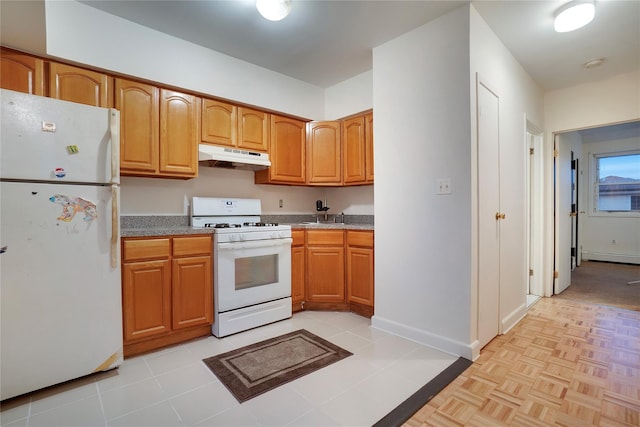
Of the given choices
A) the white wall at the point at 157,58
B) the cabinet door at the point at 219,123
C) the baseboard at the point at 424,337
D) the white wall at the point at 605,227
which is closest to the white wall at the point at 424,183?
the baseboard at the point at 424,337

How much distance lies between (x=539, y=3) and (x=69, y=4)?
3.34m

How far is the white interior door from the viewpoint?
2.29m

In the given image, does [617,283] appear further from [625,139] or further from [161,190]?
[161,190]

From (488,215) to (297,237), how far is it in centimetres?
177

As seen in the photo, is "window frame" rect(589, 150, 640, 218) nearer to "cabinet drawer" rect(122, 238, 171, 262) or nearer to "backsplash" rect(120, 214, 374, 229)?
"backsplash" rect(120, 214, 374, 229)

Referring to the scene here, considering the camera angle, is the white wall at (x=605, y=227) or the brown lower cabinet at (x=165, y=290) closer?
the brown lower cabinet at (x=165, y=290)

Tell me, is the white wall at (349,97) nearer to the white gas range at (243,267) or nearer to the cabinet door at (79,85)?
the white gas range at (243,267)

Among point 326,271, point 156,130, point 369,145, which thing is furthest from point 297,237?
point 156,130

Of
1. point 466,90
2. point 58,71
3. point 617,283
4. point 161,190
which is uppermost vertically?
point 58,71

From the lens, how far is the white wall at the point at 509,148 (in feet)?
7.43

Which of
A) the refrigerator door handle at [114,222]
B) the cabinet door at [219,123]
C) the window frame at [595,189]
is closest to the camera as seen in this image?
the refrigerator door handle at [114,222]

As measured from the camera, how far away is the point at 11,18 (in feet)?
6.09

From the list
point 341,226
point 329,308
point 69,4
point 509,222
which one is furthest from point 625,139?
point 69,4

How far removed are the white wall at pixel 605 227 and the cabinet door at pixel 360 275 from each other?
227 inches
